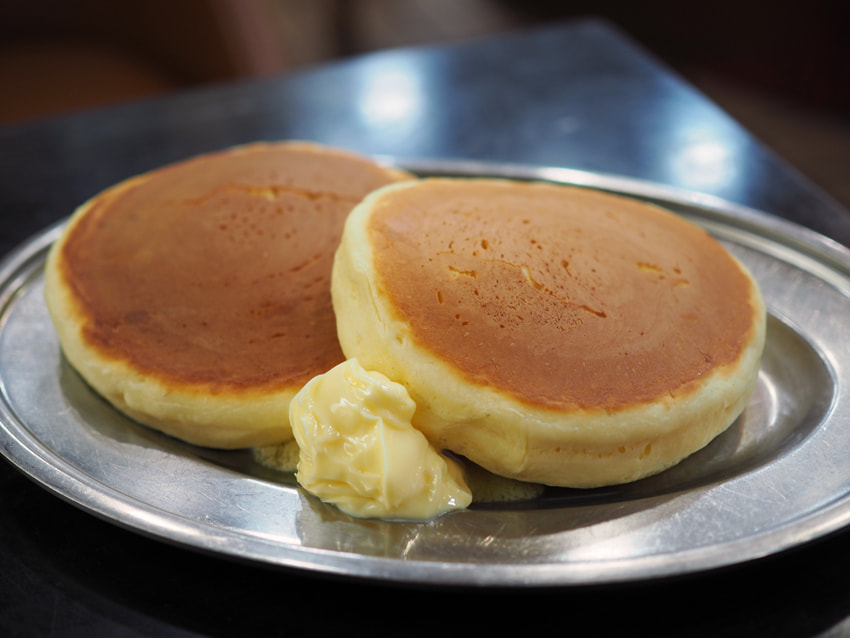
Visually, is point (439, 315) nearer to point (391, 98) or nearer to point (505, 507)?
point (505, 507)

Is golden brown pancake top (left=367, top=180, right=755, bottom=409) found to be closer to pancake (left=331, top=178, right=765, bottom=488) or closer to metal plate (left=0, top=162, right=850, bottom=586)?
pancake (left=331, top=178, right=765, bottom=488)

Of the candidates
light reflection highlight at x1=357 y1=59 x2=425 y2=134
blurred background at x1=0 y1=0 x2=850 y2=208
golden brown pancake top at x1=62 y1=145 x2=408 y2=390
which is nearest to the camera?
golden brown pancake top at x1=62 y1=145 x2=408 y2=390

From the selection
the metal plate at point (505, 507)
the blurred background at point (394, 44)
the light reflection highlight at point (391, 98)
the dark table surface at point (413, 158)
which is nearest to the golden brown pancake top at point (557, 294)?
the metal plate at point (505, 507)

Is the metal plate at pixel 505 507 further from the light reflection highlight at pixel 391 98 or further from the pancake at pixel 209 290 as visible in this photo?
the light reflection highlight at pixel 391 98

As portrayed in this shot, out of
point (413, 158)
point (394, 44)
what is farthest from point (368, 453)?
point (394, 44)

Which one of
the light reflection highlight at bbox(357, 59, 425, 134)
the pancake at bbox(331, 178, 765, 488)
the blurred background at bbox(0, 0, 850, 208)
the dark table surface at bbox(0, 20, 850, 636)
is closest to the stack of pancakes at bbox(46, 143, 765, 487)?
the pancake at bbox(331, 178, 765, 488)

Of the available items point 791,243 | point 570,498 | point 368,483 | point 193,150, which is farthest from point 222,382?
point 193,150
